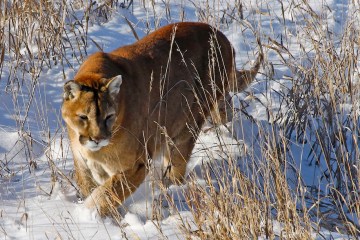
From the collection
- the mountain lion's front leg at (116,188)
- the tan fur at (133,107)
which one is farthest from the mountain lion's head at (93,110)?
the mountain lion's front leg at (116,188)

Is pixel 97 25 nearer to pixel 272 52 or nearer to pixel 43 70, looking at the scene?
pixel 43 70

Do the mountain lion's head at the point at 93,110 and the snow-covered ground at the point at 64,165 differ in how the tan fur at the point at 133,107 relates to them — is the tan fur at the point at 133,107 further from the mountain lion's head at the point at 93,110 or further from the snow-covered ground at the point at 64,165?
the snow-covered ground at the point at 64,165

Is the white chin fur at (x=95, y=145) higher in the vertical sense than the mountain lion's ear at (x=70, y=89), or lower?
lower

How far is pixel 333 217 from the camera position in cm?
544

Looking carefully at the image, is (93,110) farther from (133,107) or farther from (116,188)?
(116,188)

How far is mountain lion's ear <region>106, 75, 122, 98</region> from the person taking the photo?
468cm

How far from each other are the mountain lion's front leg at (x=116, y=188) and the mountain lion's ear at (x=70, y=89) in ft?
1.96

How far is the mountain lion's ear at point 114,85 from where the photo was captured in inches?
184

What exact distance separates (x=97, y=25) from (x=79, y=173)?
125 inches

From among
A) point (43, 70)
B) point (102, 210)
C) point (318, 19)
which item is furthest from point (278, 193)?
point (43, 70)

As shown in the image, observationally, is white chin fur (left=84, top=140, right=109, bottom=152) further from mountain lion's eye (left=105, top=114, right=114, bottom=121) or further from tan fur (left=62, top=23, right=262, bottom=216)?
mountain lion's eye (left=105, top=114, right=114, bottom=121)

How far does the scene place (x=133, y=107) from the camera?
5137 mm

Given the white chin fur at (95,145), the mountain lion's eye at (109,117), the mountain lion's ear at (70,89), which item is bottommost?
the white chin fur at (95,145)

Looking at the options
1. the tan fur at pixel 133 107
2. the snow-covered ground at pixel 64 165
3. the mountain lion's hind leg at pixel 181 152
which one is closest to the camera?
the snow-covered ground at pixel 64 165
